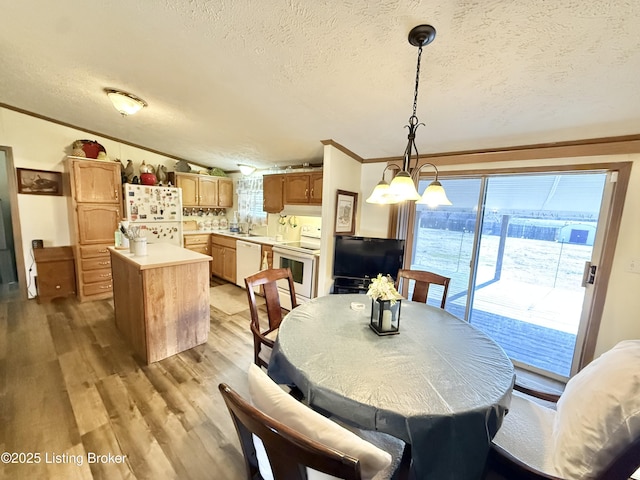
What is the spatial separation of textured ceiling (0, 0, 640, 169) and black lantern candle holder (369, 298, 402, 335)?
1.50 metres

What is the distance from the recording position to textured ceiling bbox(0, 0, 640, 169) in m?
1.28

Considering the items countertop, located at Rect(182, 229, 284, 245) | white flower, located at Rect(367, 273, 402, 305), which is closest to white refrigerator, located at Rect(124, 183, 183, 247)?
countertop, located at Rect(182, 229, 284, 245)

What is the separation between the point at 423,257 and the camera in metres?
3.28

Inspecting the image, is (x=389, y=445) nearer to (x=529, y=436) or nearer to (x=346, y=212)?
(x=529, y=436)

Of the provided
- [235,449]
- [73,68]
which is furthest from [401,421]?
[73,68]

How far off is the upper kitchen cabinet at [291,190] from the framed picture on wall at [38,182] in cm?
312

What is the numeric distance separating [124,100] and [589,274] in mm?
4691

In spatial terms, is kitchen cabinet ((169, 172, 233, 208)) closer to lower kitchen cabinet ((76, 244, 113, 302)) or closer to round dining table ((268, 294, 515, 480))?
lower kitchen cabinet ((76, 244, 113, 302))

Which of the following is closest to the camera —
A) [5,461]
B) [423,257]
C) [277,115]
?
[5,461]

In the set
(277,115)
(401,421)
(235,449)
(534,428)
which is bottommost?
(235,449)

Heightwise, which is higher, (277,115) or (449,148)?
(277,115)

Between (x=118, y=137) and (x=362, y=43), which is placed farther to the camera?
(x=118, y=137)

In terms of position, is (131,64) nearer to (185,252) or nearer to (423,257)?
(185,252)

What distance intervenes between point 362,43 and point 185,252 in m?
2.58
